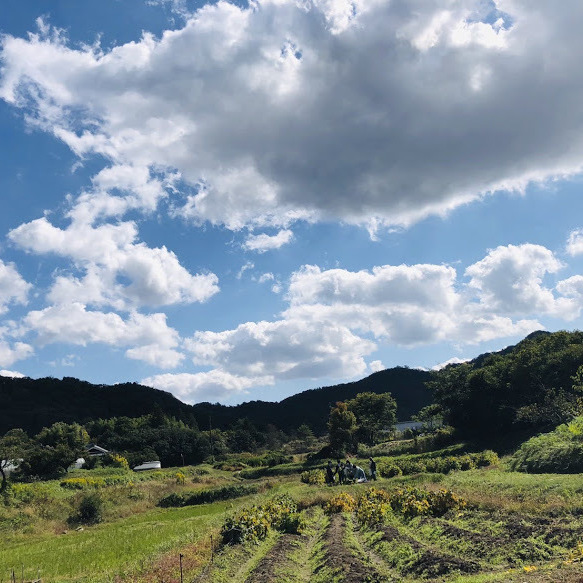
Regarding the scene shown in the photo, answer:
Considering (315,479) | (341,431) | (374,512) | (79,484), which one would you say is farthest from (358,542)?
(341,431)

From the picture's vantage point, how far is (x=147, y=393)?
176 m

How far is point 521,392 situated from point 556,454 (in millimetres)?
31844

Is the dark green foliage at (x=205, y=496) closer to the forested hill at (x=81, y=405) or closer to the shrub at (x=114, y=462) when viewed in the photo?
the shrub at (x=114, y=462)

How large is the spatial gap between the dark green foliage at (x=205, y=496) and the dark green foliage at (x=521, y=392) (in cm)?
2773

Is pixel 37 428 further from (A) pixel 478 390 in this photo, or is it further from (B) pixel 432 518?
(B) pixel 432 518

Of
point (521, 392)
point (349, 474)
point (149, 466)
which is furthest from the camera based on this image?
point (149, 466)

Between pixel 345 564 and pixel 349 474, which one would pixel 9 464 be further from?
pixel 345 564

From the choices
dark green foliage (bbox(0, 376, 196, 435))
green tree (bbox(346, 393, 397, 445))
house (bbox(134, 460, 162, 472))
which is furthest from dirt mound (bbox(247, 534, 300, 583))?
dark green foliage (bbox(0, 376, 196, 435))

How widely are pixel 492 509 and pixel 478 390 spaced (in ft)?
163

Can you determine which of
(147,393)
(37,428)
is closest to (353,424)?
(37,428)

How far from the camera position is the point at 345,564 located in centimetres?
1316

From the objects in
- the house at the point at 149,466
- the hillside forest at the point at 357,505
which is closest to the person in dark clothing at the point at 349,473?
the hillside forest at the point at 357,505

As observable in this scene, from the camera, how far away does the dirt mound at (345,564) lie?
11.8 metres

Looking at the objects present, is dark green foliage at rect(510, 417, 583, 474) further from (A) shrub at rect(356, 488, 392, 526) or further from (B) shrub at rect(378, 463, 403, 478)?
(A) shrub at rect(356, 488, 392, 526)
